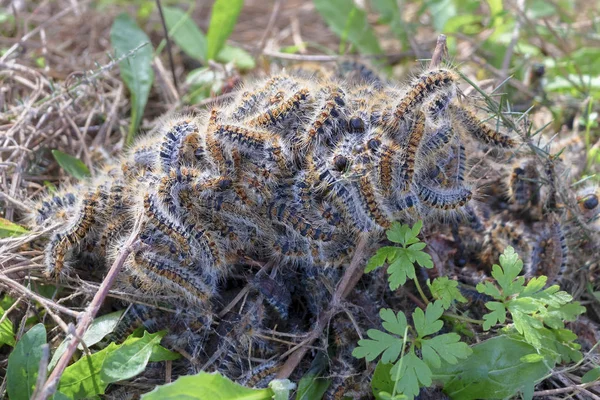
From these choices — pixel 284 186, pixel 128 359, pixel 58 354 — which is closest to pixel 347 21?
pixel 284 186

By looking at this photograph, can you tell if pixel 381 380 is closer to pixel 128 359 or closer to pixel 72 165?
pixel 128 359

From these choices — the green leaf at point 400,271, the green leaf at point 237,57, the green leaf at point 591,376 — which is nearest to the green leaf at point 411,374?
the green leaf at point 400,271

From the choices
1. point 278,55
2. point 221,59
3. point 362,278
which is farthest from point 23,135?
point 362,278

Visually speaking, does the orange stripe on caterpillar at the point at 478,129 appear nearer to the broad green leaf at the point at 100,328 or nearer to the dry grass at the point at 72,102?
the dry grass at the point at 72,102

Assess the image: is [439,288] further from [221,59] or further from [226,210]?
[221,59]

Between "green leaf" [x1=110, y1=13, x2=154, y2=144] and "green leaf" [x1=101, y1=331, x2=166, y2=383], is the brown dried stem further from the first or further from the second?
"green leaf" [x1=110, y1=13, x2=154, y2=144]
